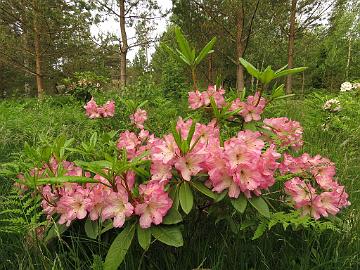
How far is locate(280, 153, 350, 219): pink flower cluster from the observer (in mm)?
1282

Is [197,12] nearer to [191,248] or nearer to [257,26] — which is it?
[257,26]

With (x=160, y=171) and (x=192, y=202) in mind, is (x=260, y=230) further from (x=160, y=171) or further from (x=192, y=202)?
(x=160, y=171)

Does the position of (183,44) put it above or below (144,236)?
above

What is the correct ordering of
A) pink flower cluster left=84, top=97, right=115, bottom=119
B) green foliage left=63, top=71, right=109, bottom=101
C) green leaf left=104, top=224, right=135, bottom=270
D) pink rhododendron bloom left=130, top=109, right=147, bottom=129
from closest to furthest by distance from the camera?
green leaf left=104, top=224, right=135, bottom=270 → pink rhododendron bloom left=130, top=109, right=147, bottom=129 → pink flower cluster left=84, top=97, right=115, bottom=119 → green foliage left=63, top=71, right=109, bottom=101

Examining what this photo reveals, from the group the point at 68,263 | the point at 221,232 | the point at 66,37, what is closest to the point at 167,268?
the point at 221,232

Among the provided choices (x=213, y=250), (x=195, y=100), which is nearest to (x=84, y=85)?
(x=195, y=100)

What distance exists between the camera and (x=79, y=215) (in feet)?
3.88

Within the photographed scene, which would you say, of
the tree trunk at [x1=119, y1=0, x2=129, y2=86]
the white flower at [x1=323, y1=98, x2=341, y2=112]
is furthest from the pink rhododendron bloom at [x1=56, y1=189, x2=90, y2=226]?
the tree trunk at [x1=119, y1=0, x2=129, y2=86]

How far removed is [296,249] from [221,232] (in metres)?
0.30

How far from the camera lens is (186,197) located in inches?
41.6

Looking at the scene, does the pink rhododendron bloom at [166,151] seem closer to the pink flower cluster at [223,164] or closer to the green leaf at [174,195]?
the pink flower cluster at [223,164]

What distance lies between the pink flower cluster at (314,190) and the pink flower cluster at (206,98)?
0.40 m

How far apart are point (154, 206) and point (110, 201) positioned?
0.14 meters

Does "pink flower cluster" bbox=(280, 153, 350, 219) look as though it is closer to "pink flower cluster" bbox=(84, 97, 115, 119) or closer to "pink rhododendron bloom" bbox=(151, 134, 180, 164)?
"pink rhododendron bloom" bbox=(151, 134, 180, 164)
